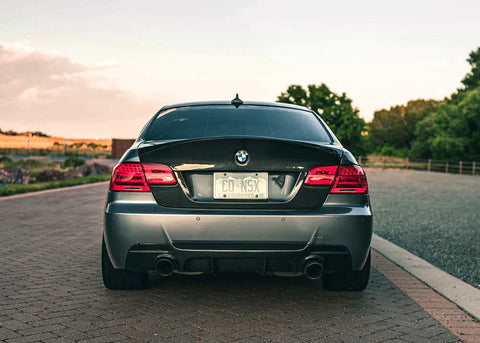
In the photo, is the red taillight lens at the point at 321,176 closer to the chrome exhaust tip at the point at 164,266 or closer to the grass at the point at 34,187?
the chrome exhaust tip at the point at 164,266

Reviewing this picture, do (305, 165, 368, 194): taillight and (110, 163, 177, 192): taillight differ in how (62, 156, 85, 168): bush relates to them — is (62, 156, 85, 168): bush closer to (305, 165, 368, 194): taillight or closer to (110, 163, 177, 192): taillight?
(110, 163, 177, 192): taillight

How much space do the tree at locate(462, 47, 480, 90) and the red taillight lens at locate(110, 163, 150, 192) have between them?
80.2 meters

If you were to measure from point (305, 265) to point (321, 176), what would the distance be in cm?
65

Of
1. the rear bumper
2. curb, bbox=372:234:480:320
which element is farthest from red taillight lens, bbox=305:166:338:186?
curb, bbox=372:234:480:320

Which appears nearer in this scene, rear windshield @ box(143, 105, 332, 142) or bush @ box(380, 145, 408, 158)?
rear windshield @ box(143, 105, 332, 142)

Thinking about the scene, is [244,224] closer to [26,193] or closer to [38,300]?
[38,300]

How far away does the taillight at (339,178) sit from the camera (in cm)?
400

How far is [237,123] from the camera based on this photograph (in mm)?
5023

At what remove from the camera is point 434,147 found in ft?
216

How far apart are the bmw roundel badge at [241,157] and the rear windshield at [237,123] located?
0.69 metres

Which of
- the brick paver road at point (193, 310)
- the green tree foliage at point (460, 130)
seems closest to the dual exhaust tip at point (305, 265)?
the brick paver road at point (193, 310)

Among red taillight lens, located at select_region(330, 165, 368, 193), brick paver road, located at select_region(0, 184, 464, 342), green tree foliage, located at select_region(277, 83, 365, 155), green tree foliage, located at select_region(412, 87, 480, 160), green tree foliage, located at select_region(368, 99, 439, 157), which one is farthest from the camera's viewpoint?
green tree foliage, located at select_region(368, 99, 439, 157)

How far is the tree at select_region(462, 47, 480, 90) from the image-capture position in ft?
252

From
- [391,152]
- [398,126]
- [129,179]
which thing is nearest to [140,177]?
[129,179]
